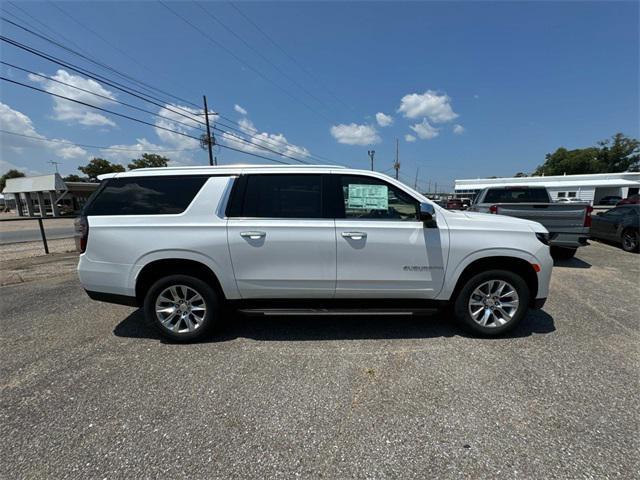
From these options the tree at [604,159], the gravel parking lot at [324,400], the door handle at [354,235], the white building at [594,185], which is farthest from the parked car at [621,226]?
the tree at [604,159]

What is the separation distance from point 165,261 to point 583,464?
3.80m

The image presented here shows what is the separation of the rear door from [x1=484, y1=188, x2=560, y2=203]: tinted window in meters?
6.76

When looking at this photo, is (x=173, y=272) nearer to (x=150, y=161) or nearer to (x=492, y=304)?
(x=492, y=304)


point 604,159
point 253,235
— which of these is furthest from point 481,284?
point 604,159

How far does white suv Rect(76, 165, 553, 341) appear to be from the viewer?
3.21 metres

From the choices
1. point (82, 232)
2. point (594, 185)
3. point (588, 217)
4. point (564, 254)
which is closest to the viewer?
point (82, 232)

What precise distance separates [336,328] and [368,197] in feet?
5.35

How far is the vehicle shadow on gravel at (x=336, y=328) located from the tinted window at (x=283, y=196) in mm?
1406

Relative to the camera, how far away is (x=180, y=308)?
11.0ft

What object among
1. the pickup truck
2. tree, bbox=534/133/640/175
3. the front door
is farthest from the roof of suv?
tree, bbox=534/133/640/175

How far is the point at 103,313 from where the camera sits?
425cm

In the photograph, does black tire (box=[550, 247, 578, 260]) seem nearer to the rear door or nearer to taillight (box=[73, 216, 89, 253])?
the rear door

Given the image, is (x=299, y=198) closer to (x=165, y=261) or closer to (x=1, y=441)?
(x=165, y=261)

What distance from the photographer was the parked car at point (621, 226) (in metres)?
8.23
